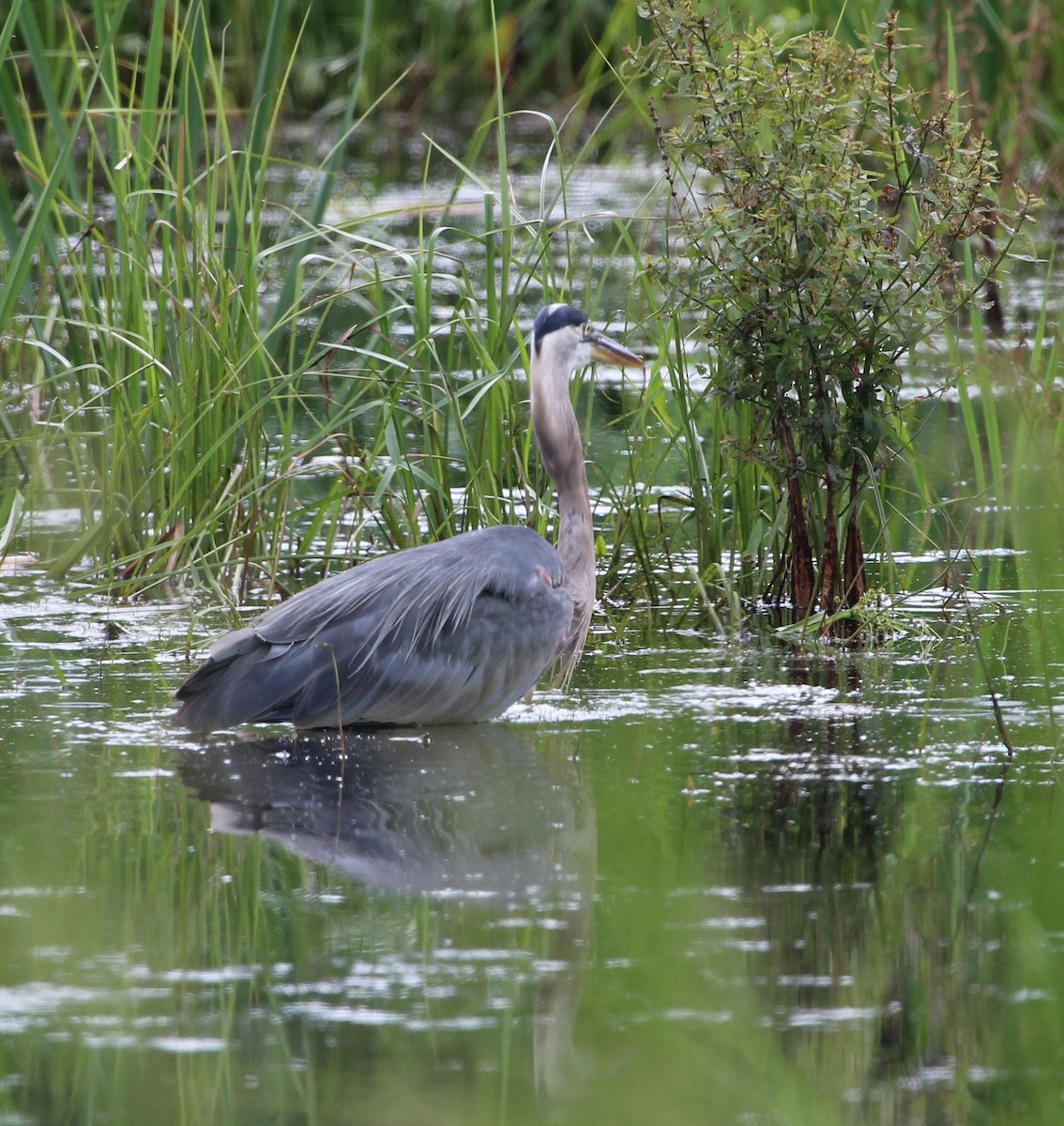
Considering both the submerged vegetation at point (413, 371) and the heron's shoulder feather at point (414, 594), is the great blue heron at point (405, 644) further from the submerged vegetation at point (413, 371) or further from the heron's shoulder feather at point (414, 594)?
the submerged vegetation at point (413, 371)

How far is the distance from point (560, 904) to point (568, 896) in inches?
1.5

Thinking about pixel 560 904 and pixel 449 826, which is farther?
pixel 449 826

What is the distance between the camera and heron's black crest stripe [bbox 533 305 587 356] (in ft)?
17.2

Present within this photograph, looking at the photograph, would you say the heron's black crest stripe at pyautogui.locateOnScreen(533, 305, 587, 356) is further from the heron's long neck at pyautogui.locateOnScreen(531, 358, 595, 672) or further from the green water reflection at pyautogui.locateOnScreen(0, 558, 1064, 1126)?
the green water reflection at pyautogui.locateOnScreen(0, 558, 1064, 1126)

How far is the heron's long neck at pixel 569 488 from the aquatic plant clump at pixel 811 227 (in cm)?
45

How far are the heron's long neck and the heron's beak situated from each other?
0.51ft

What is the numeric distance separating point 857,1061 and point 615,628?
2758 millimetres

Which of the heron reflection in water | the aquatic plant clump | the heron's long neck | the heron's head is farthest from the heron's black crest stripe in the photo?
the heron reflection in water

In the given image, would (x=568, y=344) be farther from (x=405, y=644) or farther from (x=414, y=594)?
(x=405, y=644)

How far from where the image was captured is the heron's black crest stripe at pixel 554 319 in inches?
207

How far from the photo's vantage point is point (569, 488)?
5.27 meters

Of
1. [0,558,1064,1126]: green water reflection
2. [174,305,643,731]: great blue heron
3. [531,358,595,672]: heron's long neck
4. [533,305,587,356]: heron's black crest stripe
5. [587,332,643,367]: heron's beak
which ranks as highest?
[533,305,587,356]: heron's black crest stripe

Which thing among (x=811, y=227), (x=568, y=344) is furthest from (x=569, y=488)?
(x=811, y=227)

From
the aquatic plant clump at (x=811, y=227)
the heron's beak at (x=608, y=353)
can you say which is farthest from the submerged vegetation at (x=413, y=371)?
the heron's beak at (x=608, y=353)
